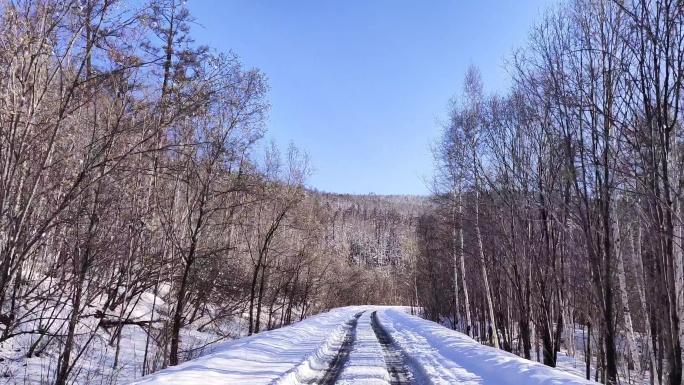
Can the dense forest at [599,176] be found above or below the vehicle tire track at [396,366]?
above

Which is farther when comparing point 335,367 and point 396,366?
point 396,366

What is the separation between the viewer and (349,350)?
13367mm

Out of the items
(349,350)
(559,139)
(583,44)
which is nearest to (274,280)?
(349,350)

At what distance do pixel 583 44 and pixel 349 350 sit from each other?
34.9ft

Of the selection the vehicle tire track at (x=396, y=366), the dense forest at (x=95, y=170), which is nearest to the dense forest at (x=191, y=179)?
the dense forest at (x=95, y=170)

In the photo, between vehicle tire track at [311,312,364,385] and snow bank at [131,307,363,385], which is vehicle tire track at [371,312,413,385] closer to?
vehicle tire track at [311,312,364,385]

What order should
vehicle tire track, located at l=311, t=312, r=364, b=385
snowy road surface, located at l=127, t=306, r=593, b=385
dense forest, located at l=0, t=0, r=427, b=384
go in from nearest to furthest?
dense forest, located at l=0, t=0, r=427, b=384
snowy road surface, located at l=127, t=306, r=593, b=385
vehicle tire track, located at l=311, t=312, r=364, b=385

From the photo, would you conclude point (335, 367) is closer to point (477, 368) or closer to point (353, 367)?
point (353, 367)

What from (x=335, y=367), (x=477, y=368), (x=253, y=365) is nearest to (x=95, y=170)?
(x=253, y=365)

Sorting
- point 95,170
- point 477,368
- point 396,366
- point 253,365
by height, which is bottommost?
point 396,366

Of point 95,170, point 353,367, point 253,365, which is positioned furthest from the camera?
point 353,367

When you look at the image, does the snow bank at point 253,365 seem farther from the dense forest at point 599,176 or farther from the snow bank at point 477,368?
the dense forest at point 599,176

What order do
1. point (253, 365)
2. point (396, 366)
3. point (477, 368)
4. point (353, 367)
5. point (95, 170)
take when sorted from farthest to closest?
→ point (396, 366) < point (353, 367) < point (477, 368) < point (253, 365) < point (95, 170)

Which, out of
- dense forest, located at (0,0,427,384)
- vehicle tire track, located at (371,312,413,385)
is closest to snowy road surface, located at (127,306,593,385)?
vehicle tire track, located at (371,312,413,385)
